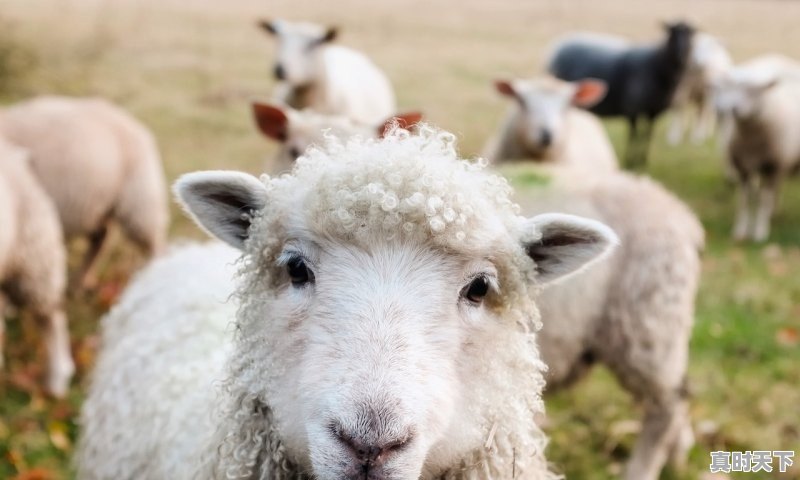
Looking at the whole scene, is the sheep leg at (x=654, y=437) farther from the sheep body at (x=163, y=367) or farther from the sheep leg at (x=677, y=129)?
the sheep leg at (x=677, y=129)

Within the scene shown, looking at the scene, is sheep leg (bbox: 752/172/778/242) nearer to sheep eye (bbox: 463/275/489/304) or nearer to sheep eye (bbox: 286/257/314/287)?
sheep eye (bbox: 463/275/489/304)

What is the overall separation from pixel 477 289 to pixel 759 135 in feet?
24.9

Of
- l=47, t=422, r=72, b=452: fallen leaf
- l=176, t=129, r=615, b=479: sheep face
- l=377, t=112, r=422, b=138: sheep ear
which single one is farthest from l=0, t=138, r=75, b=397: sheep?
l=176, t=129, r=615, b=479: sheep face

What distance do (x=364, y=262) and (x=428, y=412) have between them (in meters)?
0.39

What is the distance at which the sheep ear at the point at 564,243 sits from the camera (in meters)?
1.96

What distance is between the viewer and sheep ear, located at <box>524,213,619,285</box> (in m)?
1.96

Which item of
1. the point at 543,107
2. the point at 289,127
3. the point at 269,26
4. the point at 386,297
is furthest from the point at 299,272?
the point at 269,26

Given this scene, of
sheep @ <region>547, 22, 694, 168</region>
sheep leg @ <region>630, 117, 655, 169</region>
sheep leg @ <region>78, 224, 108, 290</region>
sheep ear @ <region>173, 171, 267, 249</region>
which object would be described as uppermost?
sheep ear @ <region>173, 171, 267, 249</region>

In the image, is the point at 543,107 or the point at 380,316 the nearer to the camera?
the point at 380,316

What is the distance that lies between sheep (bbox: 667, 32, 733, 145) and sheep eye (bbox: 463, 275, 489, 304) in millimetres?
10660

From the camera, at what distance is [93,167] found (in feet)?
17.3

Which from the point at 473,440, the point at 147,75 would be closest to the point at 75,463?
the point at 473,440

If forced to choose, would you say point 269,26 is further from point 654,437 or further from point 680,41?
point 680,41

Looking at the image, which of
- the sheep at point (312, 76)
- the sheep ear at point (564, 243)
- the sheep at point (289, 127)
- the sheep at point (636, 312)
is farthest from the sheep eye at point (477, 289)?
the sheep at point (312, 76)
